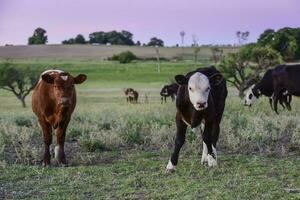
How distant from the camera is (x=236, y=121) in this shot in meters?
12.3

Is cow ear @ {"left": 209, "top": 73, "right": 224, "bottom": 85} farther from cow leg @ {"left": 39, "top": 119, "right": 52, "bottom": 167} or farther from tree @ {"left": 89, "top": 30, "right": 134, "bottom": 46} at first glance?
tree @ {"left": 89, "top": 30, "right": 134, "bottom": 46}

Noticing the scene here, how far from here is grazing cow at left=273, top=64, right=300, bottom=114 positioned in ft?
60.5

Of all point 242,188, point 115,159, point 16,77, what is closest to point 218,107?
point 115,159

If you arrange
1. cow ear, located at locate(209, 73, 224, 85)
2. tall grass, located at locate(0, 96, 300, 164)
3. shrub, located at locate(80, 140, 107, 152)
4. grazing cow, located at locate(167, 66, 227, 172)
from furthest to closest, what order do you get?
shrub, located at locate(80, 140, 107, 152)
tall grass, located at locate(0, 96, 300, 164)
cow ear, located at locate(209, 73, 224, 85)
grazing cow, located at locate(167, 66, 227, 172)

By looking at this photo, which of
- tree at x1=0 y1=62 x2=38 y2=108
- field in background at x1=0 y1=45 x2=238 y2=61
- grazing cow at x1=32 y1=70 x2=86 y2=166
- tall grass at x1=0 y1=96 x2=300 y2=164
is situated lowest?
tree at x1=0 y1=62 x2=38 y2=108

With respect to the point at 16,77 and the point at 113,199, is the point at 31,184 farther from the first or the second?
the point at 16,77

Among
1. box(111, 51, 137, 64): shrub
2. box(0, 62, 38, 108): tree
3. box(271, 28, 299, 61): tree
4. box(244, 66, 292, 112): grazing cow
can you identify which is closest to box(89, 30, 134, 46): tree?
box(111, 51, 137, 64): shrub

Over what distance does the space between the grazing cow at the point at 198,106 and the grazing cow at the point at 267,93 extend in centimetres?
1103

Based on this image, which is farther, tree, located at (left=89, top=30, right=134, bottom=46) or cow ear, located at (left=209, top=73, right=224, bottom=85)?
tree, located at (left=89, top=30, right=134, bottom=46)

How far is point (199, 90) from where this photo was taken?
25.2 feet

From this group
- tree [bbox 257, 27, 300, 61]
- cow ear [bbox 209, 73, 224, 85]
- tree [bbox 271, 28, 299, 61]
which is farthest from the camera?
tree [bbox 257, 27, 300, 61]

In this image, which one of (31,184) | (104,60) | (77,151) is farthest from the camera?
(104,60)

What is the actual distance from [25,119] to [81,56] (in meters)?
75.3

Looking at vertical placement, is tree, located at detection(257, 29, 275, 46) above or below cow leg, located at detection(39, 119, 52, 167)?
above
